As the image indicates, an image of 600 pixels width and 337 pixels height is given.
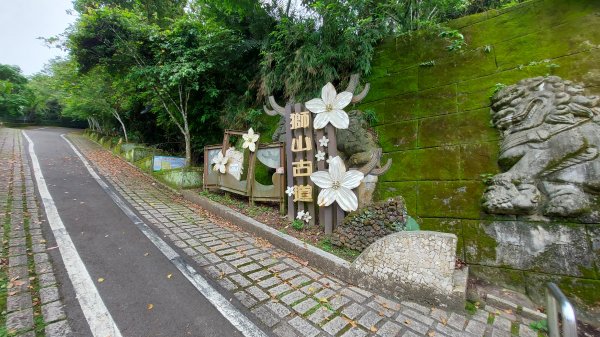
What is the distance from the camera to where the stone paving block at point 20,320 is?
7.05 ft

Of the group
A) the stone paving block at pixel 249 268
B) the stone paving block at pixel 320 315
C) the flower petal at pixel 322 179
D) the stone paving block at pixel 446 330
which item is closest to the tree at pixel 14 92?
the stone paving block at pixel 249 268

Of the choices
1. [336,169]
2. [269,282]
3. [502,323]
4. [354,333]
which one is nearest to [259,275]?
[269,282]

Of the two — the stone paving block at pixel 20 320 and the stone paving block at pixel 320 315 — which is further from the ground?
the stone paving block at pixel 20 320

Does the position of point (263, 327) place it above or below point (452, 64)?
below

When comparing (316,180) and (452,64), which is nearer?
(316,180)

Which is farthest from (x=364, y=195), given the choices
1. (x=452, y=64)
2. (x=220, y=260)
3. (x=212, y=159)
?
(x=212, y=159)

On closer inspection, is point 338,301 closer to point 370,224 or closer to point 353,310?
point 353,310

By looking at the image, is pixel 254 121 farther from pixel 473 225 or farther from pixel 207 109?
pixel 473 225

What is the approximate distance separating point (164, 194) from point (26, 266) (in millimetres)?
4490

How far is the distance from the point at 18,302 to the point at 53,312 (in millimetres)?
412

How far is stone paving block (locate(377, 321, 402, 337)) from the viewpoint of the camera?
8.08 ft

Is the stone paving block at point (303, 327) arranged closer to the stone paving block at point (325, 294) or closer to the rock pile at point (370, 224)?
the stone paving block at point (325, 294)

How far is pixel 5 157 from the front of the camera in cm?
974

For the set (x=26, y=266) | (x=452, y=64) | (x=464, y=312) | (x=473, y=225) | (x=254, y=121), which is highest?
(x=452, y=64)
